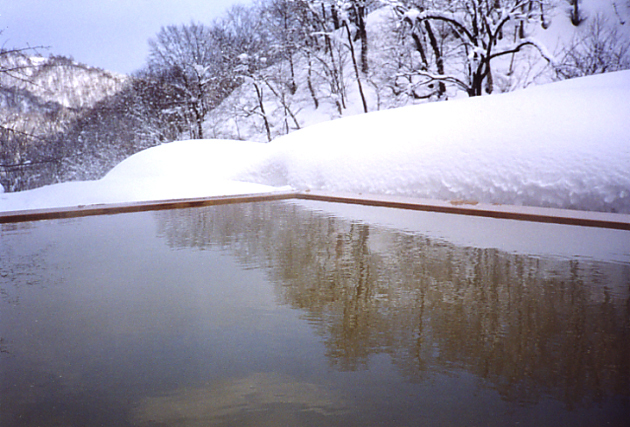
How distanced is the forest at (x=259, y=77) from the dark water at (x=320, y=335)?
1073 cm

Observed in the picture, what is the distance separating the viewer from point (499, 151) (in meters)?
5.30

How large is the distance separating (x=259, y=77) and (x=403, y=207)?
17.3 meters

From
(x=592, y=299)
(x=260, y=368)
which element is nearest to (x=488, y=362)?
(x=260, y=368)

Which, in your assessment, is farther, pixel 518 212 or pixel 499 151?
pixel 499 151

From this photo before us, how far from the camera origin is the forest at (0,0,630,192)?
53.6 ft

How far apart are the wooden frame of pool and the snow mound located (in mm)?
288

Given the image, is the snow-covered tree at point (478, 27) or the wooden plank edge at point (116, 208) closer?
the wooden plank edge at point (116, 208)

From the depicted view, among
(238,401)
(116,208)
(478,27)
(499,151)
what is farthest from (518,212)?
(478,27)

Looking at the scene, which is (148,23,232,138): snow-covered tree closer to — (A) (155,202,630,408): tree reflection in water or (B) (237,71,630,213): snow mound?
(B) (237,71,630,213): snow mound

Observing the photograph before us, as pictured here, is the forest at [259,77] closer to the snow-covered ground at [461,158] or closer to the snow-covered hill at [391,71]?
the snow-covered hill at [391,71]

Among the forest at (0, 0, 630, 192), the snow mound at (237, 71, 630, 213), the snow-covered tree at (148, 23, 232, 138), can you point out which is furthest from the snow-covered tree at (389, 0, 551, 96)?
the snow-covered tree at (148, 23, 232, 138)

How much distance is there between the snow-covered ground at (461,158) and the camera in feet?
15.0

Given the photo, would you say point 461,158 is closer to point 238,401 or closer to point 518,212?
point 518,212

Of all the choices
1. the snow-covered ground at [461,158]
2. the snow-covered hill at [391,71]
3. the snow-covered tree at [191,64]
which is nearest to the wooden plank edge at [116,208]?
the snow-covered ground at [461,158]
